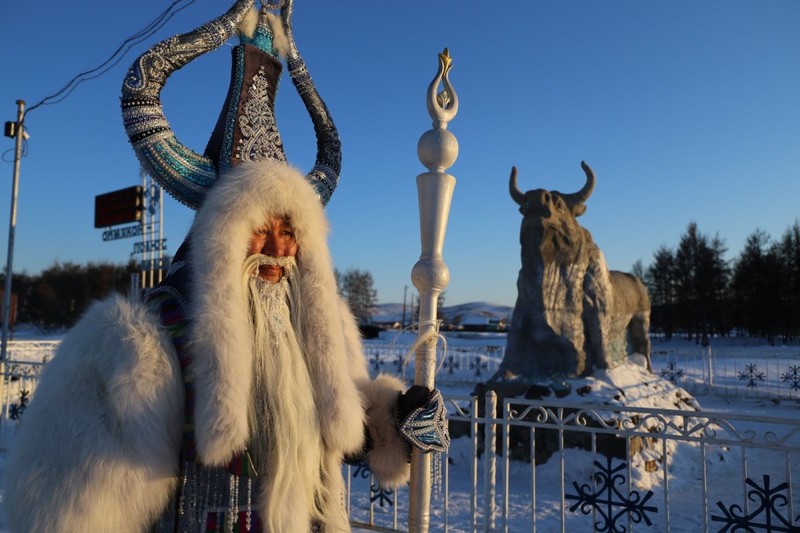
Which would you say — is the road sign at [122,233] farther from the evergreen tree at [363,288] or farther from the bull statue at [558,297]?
the evergreen tree at [363,288]

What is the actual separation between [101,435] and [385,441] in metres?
1.00

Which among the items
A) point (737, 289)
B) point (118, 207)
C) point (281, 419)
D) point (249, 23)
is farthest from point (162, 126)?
point (737, 289)

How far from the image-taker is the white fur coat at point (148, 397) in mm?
1400

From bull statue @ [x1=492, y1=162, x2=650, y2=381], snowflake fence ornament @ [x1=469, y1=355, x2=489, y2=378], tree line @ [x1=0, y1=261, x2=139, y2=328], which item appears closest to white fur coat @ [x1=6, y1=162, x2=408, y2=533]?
bull statue @ [x1=492, y1=162, x2=650, y2=381]

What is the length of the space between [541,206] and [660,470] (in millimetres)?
3685

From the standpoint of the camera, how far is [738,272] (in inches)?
1131

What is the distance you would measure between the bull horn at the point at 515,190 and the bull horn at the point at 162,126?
649 cm

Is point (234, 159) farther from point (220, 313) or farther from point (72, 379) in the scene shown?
point (72, 379)

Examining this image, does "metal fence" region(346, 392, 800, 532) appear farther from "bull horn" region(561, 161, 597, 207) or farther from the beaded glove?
"bull horn" region(561, 161, 597, 207)

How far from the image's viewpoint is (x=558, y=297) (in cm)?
768

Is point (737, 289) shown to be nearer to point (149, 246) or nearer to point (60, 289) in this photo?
point (149, 246)

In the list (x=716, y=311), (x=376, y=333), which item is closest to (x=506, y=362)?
(x=376, y=333)

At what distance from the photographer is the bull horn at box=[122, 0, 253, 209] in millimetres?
1899

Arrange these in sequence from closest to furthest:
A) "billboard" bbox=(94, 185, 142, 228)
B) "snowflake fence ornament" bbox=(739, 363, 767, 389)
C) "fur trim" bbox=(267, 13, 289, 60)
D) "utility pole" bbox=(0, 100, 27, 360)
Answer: "fur trim" bbox=(267, 13, 289, 60)
"utility pole" bbox=(0, 100, 27, 360)
"snowflake fence ornament" bbox=(739, 363, 767, 389)
"billboard" bbox=(94, 185, 142, 228)
